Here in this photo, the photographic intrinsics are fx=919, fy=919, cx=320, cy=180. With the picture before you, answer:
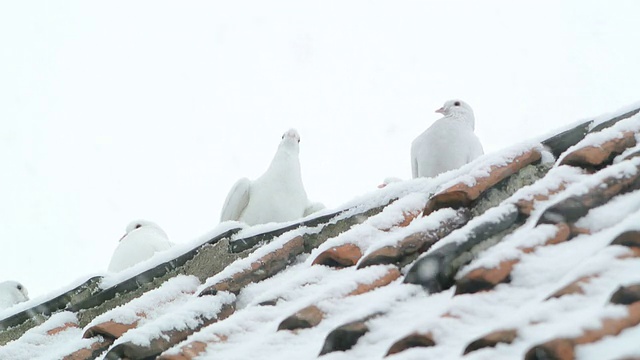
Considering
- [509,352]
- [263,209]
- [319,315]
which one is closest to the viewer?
[509,352]

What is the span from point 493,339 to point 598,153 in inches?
49.7

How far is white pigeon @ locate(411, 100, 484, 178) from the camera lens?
5203mm

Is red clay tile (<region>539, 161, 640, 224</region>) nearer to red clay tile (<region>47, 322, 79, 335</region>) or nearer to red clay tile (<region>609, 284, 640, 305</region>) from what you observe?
red clay tile (<region>609, 284, 640, 305</region>)

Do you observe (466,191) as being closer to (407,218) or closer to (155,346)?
(407,218)

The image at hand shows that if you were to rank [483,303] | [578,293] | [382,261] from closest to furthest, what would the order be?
[578,293], [483,303], [382,261]

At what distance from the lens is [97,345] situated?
336 centimetres

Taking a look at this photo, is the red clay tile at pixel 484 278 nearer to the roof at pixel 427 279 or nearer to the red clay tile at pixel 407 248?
the roof at pixel 427 279

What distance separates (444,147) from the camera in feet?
17.2

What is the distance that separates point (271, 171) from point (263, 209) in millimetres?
391

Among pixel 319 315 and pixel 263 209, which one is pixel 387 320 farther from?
pixel 263 209

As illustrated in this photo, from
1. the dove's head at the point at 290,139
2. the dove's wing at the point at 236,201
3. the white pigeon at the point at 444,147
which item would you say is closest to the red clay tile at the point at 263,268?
the white pigeon at the point at 444,147

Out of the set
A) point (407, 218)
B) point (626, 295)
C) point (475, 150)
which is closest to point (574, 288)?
point (626, 295)

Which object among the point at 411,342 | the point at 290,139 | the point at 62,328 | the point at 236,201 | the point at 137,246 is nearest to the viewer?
the point at 411,342

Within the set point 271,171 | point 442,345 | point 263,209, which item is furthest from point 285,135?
point 442,345
